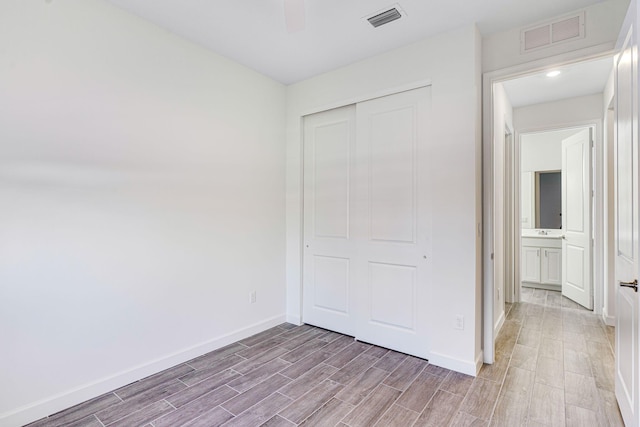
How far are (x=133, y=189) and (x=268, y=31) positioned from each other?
1.71m

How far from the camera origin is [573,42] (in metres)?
2.34

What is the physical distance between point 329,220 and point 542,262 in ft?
13.9

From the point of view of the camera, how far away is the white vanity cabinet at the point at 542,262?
523 cm

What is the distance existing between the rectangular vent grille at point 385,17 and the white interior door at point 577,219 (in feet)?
11.4

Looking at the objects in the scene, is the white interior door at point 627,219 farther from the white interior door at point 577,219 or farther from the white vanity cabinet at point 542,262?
the white vanity cabinet at point 542,262

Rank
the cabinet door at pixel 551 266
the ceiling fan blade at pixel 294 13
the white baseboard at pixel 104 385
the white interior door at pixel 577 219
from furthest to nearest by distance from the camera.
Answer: the cabinet door at pixel 551 266
the white interior door at pixel 577 219
the white baseboard at pixel 104 385
the ceiling fan blade at pixel 294 13

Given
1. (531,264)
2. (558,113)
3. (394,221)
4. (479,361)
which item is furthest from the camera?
(531,264)

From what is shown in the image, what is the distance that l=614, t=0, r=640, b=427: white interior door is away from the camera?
5.36ft

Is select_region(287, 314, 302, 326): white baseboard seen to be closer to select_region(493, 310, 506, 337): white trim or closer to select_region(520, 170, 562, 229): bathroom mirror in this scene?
select_region(493, 310, 506, 337): white trim

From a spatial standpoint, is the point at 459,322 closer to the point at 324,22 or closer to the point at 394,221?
the point at 394,221

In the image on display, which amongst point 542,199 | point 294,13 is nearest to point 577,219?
point 542,199

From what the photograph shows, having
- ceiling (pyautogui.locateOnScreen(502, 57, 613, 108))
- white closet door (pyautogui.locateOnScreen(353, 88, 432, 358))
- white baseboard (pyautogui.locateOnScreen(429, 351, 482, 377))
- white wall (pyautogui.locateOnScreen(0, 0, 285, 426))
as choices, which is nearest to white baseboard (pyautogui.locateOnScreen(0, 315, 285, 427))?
white wall (pyautogui.locateOnScreen(0, 0, 285, 426))

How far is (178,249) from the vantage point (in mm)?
2713

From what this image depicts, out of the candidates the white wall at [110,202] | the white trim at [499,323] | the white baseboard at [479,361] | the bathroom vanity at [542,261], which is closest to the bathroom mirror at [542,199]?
the bathroom vanity at [542,261]
